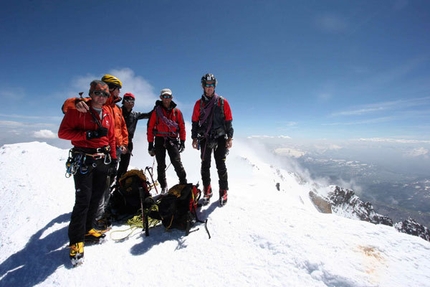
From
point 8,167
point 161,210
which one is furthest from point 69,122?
point 8,167

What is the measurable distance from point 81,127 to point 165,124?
10.3 feet

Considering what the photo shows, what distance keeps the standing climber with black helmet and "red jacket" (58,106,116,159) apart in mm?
2906

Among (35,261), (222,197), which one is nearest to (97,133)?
(35,261)

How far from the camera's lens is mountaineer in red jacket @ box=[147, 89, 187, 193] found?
6965 mm

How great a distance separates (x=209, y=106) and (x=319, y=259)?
4969 mm

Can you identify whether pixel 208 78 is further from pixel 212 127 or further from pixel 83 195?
pixel 83 195

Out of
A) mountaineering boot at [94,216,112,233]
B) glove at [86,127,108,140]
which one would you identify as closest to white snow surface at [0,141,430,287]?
mountaineering boot at [94,216,112,233]

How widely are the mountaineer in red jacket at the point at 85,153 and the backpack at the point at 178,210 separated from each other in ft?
5.00

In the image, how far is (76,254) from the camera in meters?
3.86

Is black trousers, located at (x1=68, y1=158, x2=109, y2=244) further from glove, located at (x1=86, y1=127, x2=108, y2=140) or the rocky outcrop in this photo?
the rocky outcrop

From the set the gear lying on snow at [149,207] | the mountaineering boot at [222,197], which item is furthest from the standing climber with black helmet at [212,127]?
the gear lying on snow at [149,207]

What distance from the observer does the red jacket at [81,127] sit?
12.5ft

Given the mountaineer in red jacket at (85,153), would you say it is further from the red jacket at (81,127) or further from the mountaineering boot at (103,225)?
the mountaineering boot at (103,225)

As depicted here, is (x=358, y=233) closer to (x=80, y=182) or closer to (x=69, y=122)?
(x=80, y=182)
